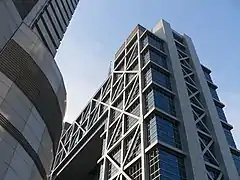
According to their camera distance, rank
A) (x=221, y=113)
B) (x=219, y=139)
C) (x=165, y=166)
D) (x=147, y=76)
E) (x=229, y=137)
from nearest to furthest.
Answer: (x=165, y=166) → (x=219, y=139) → (x=147, y=76) → (x=229, y=137) → (x=221, y=113)

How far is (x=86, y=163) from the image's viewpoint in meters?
58.1


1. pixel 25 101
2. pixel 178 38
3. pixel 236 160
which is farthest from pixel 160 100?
pixel 178 38

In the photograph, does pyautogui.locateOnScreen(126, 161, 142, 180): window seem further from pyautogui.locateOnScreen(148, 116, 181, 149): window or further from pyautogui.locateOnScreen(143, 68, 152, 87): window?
pyautogui.locateOnScreen(143, 68, 152, 87): window

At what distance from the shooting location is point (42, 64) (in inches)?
1065

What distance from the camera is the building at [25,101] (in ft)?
69.9

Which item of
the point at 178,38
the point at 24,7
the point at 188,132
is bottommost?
the point at 188,132

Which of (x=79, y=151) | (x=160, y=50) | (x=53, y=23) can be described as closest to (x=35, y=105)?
(x=53, y=23)

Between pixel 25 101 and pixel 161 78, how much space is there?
23409 mm

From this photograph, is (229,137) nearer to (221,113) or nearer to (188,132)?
(221,113)

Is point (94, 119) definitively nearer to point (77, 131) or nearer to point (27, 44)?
point (77, 131)

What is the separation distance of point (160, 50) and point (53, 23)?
17060 millimetres

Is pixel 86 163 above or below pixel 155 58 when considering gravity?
below

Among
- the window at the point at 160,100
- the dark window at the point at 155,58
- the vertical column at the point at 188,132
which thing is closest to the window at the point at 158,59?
the dark window at the point at 155,58

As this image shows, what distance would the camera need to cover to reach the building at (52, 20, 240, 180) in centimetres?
3259
